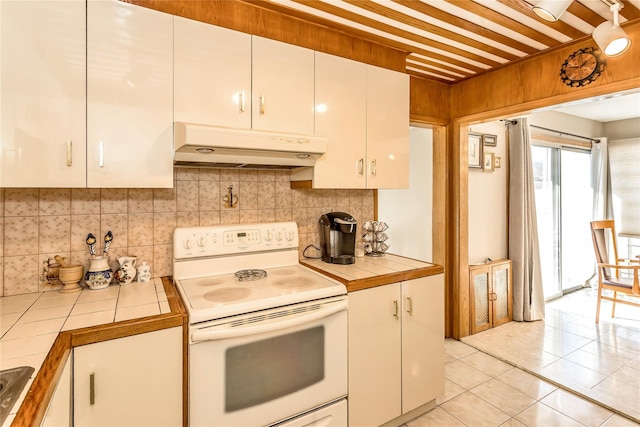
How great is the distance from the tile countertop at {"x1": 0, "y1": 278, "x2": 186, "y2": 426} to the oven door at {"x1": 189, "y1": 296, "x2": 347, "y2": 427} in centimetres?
22

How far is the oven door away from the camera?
1339 millimetres

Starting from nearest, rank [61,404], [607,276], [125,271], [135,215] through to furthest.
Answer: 1. [61,404]
2. [125,271]
3. [135,215]
4. [607,276]

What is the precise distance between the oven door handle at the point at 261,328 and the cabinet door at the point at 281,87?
101 centimetres

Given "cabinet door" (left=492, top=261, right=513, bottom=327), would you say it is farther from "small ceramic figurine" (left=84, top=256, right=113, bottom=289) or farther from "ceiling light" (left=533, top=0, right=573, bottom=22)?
"small ceramic figurine" (left=84, top=256, right=113, bottom=289)

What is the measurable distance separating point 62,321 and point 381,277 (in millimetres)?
1451

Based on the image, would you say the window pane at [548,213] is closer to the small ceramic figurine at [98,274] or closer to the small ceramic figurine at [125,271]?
the small ceramic figurine at [125,271]

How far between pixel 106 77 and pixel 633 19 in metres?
2.87

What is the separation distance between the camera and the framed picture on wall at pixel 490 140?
338 centimetres

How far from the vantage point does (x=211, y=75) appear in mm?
1653

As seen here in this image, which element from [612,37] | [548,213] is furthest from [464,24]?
[548,213]

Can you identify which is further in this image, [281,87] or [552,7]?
[281,87]

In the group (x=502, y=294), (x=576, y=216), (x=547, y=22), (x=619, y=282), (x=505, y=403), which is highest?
(x=547, y=22)

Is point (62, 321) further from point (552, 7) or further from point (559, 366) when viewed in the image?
point (559, 366)

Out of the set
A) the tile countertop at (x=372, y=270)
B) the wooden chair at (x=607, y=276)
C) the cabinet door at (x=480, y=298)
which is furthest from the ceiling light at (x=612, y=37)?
the wooden chair at (x=607, y=276)
